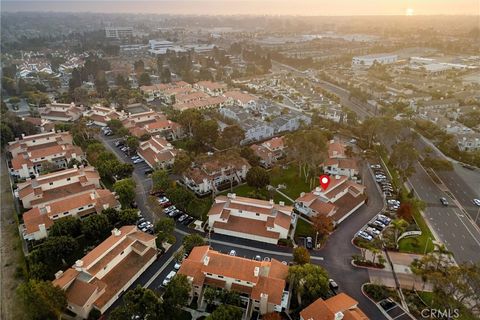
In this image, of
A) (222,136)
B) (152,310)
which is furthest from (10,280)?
(222,136)

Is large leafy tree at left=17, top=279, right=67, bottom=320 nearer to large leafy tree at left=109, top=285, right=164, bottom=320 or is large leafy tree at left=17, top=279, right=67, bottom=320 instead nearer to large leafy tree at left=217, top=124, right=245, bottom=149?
large leafy tree at left=109, top=285, right=164, bottom=320

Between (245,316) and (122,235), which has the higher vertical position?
(122,235)

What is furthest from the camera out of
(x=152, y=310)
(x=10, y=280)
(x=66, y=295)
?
(x=10, y=280)

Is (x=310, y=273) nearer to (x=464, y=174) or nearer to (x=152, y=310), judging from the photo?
(x=152, y=310)

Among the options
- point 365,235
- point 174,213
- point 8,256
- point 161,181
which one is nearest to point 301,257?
point 365,235

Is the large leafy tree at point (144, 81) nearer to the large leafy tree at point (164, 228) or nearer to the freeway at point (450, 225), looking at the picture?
the large leafy tree at point (164, 228)

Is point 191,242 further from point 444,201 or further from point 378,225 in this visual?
point 444,201

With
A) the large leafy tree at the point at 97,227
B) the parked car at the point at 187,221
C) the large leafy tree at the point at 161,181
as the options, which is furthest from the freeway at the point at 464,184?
the large leafy tree at the point at 97,227
